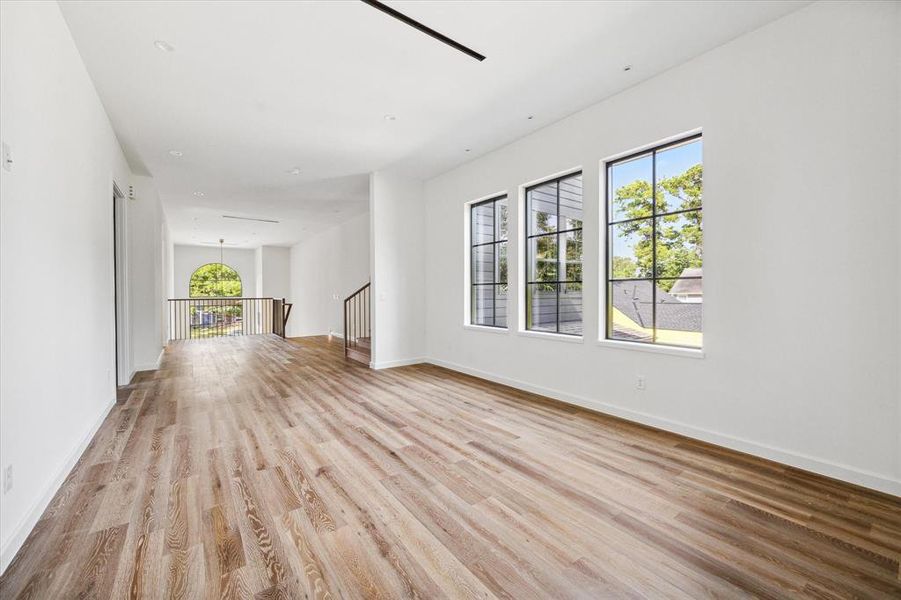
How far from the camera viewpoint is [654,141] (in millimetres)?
3227

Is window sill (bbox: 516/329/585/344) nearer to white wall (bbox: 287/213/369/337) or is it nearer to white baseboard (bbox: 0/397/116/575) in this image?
white baseboard (bbox: 0/397/116/575)

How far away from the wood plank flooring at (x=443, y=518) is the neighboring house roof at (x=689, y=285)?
1.17 meters

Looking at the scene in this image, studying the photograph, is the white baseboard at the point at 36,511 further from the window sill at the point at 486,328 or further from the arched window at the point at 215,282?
the arched window at the point at 215,282

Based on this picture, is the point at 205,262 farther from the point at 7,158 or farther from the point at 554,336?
the point at 554,336

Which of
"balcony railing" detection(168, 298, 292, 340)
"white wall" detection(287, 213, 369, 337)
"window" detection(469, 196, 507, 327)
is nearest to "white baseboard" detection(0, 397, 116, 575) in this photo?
"window" detection(469, 196, 507, 327)

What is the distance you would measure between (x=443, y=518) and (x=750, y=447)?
2.26 metres

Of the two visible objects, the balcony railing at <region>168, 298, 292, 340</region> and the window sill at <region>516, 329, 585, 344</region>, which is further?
the balcony railing at <region>168, 298, 292, 340</region>

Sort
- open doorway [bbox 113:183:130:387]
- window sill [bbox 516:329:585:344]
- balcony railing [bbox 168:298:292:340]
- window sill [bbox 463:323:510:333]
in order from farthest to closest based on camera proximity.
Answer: balcony railing [bbox 168:298:292:340]
window sill [bbox 463:323:510:333]
open doorway [bbox 113:183:130:387]
window sill [bbox 516:329:585:344]

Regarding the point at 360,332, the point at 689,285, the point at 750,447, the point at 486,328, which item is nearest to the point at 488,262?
the point at 486,328

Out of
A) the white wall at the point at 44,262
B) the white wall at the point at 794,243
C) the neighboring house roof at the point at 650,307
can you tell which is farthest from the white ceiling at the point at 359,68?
the neighboring house roof at the point at 650,307

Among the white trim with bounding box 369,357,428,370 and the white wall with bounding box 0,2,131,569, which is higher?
the white wall with bounding box 0,2,131,569

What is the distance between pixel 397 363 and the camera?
590 centimetres

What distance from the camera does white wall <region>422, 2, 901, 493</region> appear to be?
2.21 m

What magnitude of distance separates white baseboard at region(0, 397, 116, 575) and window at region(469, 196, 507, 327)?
4.11 meters
